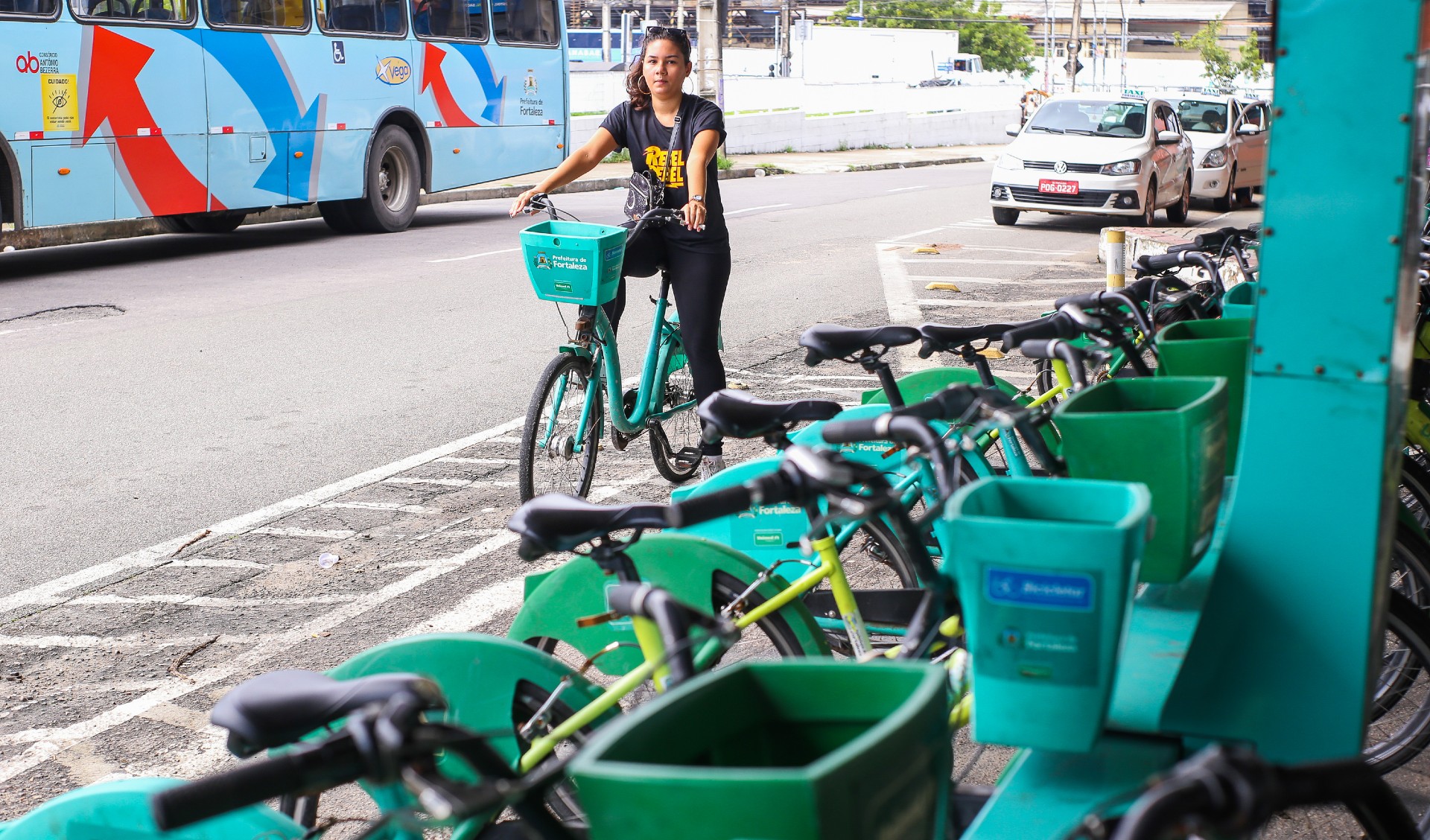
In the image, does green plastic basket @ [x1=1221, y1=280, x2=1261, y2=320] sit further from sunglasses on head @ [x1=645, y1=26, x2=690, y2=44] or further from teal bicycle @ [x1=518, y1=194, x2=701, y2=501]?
sunglasses on head @ [x1=645, y1=26, x2=690, y2=44]

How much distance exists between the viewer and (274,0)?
13.9 m

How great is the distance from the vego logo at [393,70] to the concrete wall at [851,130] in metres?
10.8

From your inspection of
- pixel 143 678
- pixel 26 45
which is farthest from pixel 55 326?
pixel 143 678

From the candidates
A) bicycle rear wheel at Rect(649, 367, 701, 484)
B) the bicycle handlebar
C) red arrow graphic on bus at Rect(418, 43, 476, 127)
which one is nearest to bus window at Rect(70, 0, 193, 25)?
red arrow graphic on bus at Rect(418, 43, 476, 127)

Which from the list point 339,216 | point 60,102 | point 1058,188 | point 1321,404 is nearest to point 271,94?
point 339,216

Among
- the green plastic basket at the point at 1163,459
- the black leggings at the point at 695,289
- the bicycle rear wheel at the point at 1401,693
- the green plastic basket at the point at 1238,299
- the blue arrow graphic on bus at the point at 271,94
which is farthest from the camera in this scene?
the blue arrow graphic on bus at the point at 271,94

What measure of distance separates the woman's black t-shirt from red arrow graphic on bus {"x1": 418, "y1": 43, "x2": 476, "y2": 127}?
Result: 11.2 metres

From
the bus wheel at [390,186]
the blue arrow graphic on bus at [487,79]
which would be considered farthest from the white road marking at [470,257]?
the blue arrow graphic on bus at [487,79]

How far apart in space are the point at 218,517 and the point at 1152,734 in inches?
164

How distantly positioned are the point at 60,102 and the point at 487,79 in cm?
616

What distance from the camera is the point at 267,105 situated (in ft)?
46.1

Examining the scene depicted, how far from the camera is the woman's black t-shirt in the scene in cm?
563

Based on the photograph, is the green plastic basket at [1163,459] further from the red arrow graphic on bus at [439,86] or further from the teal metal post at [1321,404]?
the red arrow graphic on bus at [439,86]

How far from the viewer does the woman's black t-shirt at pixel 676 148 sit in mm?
5633
